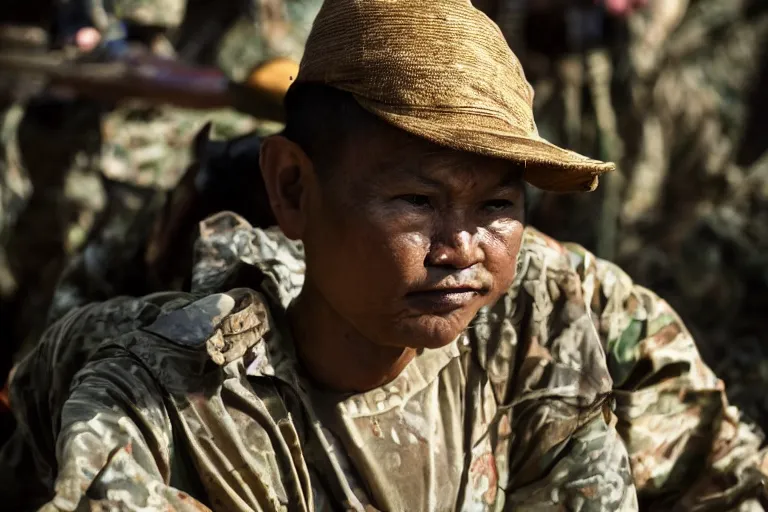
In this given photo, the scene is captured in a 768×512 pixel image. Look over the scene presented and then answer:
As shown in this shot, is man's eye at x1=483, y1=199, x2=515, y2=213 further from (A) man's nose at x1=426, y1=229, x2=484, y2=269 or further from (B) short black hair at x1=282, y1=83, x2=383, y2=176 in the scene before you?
(B) short black hair at x1=282, y1=83, x2=383, y2=176

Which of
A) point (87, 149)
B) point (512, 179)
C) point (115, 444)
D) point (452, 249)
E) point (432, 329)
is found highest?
point (512, 179)

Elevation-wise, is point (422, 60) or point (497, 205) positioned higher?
point (422, 60)

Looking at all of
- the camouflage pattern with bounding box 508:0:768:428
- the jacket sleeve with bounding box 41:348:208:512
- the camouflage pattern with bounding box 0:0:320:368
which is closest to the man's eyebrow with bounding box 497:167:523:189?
the jacket sleeve with bounding box 41:348:208:512

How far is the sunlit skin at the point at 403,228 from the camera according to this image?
2.22 m

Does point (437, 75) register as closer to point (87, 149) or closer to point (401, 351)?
point (401, 351)

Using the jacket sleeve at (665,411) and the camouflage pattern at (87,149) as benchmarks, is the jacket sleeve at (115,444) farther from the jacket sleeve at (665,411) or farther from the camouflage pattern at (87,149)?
the camouflage pattern at (87,149)

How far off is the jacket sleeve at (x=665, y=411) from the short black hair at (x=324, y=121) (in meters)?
0.74

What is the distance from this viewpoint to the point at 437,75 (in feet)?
7.23

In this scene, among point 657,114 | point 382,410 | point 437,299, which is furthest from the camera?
point 657,114

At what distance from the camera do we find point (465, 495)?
250 centimetres

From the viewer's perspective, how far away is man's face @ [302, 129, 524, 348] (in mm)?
2221

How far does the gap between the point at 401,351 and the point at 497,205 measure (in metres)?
0.39

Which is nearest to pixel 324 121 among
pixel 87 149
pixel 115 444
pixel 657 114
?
pixel 115 444

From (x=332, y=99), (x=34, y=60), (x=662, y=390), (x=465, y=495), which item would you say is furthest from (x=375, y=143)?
(x=34, y=60)
